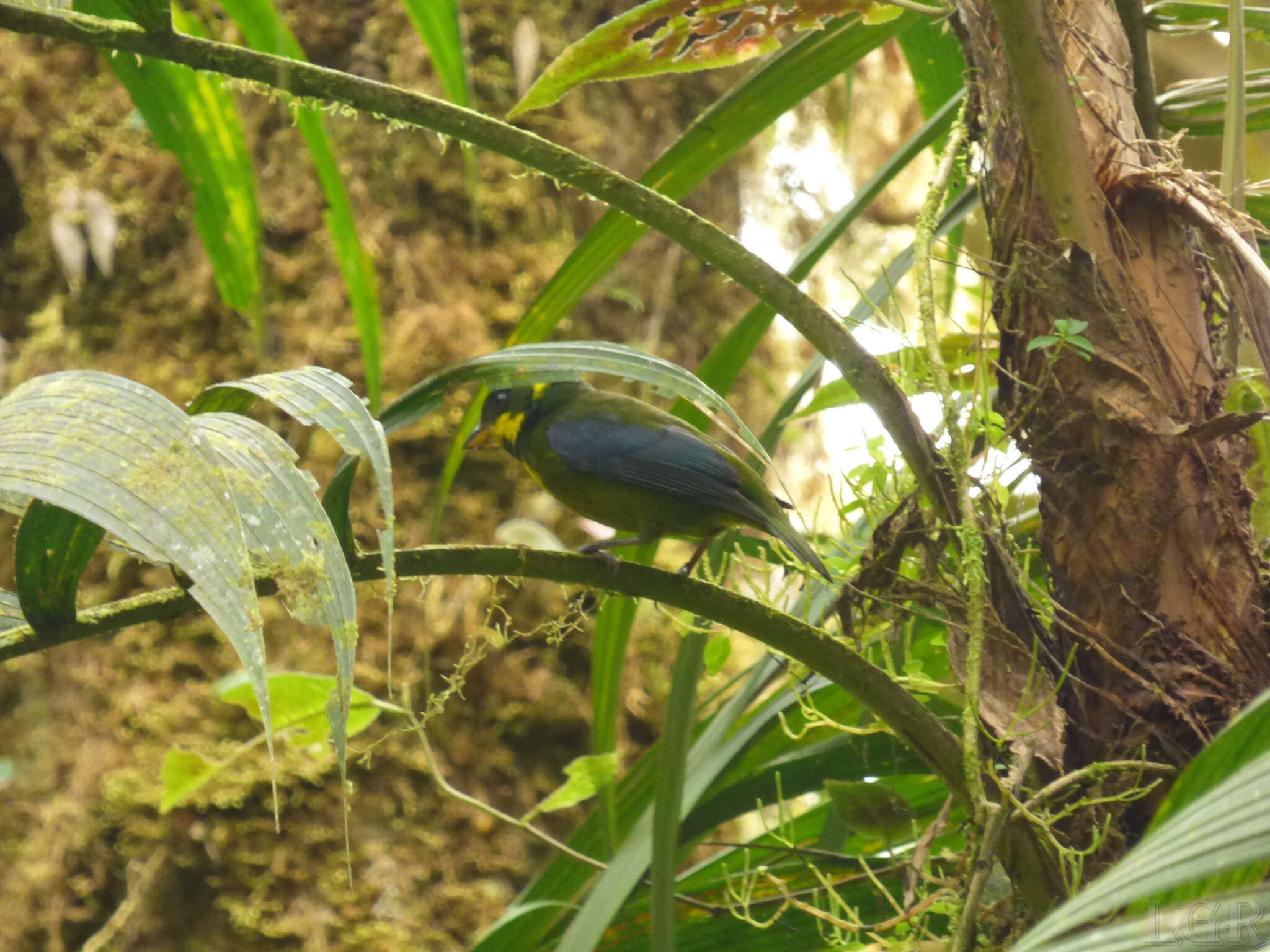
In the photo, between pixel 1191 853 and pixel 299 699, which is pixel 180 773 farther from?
pixel 1191 853

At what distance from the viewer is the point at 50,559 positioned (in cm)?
73

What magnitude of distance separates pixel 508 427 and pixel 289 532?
141 cm

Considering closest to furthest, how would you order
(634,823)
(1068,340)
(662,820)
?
(1068,340) < (662,820) < (634,823)

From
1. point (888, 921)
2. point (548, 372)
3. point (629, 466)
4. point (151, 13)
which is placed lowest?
point (888, 921)

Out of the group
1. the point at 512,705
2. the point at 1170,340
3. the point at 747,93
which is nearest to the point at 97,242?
the point at 512,705

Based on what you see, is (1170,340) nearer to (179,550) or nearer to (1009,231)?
(1009,231)

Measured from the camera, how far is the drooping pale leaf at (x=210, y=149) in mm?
1251

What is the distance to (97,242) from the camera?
306cm

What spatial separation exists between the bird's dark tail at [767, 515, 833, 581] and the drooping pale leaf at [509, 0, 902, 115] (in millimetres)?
626

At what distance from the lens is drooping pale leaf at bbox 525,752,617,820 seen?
144 centimetres

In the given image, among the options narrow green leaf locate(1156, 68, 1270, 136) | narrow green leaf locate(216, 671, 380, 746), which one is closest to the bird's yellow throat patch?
narrow green leaf locate(216, 671, 380, 746)

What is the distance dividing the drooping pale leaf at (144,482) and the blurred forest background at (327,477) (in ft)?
5.80

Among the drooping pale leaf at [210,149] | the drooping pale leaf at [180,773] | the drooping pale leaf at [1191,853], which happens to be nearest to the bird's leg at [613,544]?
the drooping pale leaf at [210,149]

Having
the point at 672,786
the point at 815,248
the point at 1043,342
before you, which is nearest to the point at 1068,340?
the point at 1043,342
